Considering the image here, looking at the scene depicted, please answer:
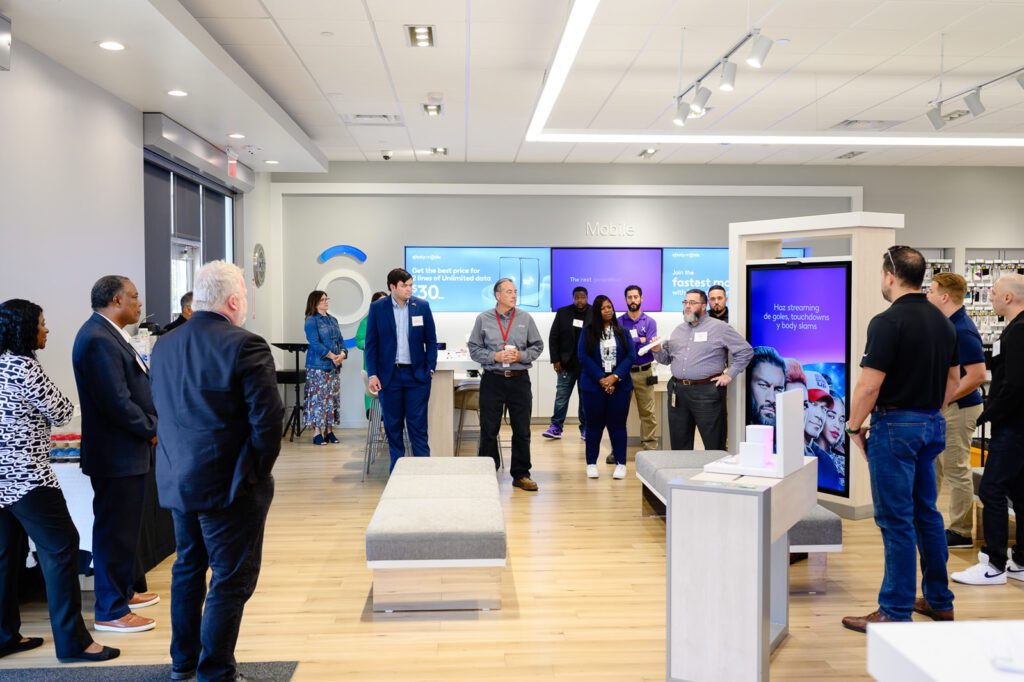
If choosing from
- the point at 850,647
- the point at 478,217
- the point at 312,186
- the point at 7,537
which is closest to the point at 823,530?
the point at 850,647

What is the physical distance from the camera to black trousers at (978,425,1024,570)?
164 inches

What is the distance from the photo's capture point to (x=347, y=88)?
6.83 m

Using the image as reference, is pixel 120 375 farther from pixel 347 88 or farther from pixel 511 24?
pixel 347 88

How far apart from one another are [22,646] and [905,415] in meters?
3.96

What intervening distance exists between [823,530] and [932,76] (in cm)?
444

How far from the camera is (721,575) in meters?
2.96

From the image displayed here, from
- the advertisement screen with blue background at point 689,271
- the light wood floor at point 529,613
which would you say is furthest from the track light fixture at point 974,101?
the advertisement screen with blue background at point 689,271

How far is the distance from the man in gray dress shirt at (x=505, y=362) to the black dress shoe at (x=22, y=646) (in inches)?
138

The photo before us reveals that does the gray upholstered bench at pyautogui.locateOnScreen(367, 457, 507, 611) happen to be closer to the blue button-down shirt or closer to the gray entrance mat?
the gray entrance mat

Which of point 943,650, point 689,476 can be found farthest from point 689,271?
point 943,650

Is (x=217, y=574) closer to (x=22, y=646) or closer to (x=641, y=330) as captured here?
(x=22, y=646)

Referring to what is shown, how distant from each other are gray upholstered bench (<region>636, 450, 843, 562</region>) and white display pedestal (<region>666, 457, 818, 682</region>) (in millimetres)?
384

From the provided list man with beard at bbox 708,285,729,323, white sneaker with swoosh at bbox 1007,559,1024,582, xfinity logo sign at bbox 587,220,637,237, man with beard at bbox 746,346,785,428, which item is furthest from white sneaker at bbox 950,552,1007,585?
xfinity logo sign at bbox 587,220,637,237

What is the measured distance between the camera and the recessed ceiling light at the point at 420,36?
5336 mm
